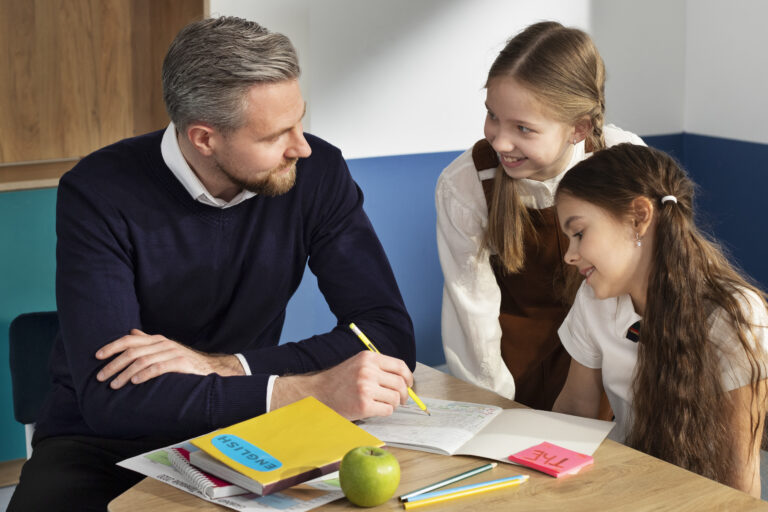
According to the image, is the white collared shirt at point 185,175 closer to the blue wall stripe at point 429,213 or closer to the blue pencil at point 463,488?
the blue pencil at point 463,488

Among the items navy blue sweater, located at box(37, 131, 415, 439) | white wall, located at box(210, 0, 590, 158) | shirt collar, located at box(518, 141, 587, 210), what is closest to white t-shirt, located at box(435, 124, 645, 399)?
shirt collar, located at box(518, 141, 587, 210)

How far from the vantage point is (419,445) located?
61.3 inches

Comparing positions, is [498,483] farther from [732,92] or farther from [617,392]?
[732,92]

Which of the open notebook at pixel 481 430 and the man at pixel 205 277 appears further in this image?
the man at pixel 205 277

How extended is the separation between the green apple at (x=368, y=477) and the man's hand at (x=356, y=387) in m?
0.27

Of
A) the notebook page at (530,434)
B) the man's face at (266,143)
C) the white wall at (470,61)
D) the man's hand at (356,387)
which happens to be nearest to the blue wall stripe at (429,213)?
the white wall at (470,61)

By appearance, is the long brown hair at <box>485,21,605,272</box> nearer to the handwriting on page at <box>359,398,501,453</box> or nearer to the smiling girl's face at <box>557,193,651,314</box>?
the smiling girl's face at <box>557,193,651,314</box>

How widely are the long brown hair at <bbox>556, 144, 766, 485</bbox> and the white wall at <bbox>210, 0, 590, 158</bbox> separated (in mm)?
1990

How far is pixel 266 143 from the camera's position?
193 cm

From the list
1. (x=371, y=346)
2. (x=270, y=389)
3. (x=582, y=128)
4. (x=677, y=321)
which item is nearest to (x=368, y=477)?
(x=270, y=389)

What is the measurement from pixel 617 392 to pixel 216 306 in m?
0.87

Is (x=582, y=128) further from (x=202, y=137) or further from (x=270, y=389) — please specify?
(x=270, y=389)

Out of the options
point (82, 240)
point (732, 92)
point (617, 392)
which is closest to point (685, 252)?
point (617, 392)

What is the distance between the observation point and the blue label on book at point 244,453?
4.57 feet
